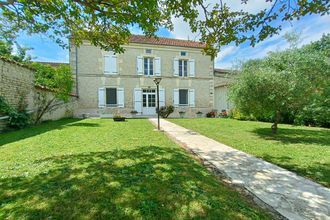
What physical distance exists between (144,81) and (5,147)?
1278 cm

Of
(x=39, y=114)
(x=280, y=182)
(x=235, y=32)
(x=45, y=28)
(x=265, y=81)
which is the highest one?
(x=45, y=28)

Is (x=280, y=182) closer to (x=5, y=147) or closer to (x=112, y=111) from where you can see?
(x=5, y=147)

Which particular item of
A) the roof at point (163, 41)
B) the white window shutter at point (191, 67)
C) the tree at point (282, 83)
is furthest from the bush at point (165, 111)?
the tree at point (282, 83)

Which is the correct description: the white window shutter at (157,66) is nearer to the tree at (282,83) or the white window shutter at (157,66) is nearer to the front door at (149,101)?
the front door at (149,101)

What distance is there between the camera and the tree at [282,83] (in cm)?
652

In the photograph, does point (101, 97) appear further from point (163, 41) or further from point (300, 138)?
point (300, 138)

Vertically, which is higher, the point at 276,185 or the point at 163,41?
the point at 163,41

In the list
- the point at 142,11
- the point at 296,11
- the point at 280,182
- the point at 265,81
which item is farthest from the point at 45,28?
the point at 265,81

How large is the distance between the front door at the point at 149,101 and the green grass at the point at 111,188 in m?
12.7

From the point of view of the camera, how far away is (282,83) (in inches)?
261

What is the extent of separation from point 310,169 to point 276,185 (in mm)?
1295

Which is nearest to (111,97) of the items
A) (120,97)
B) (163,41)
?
(120,97)

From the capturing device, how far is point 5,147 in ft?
15.6

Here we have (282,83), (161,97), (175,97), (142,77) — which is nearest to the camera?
(282,83)
